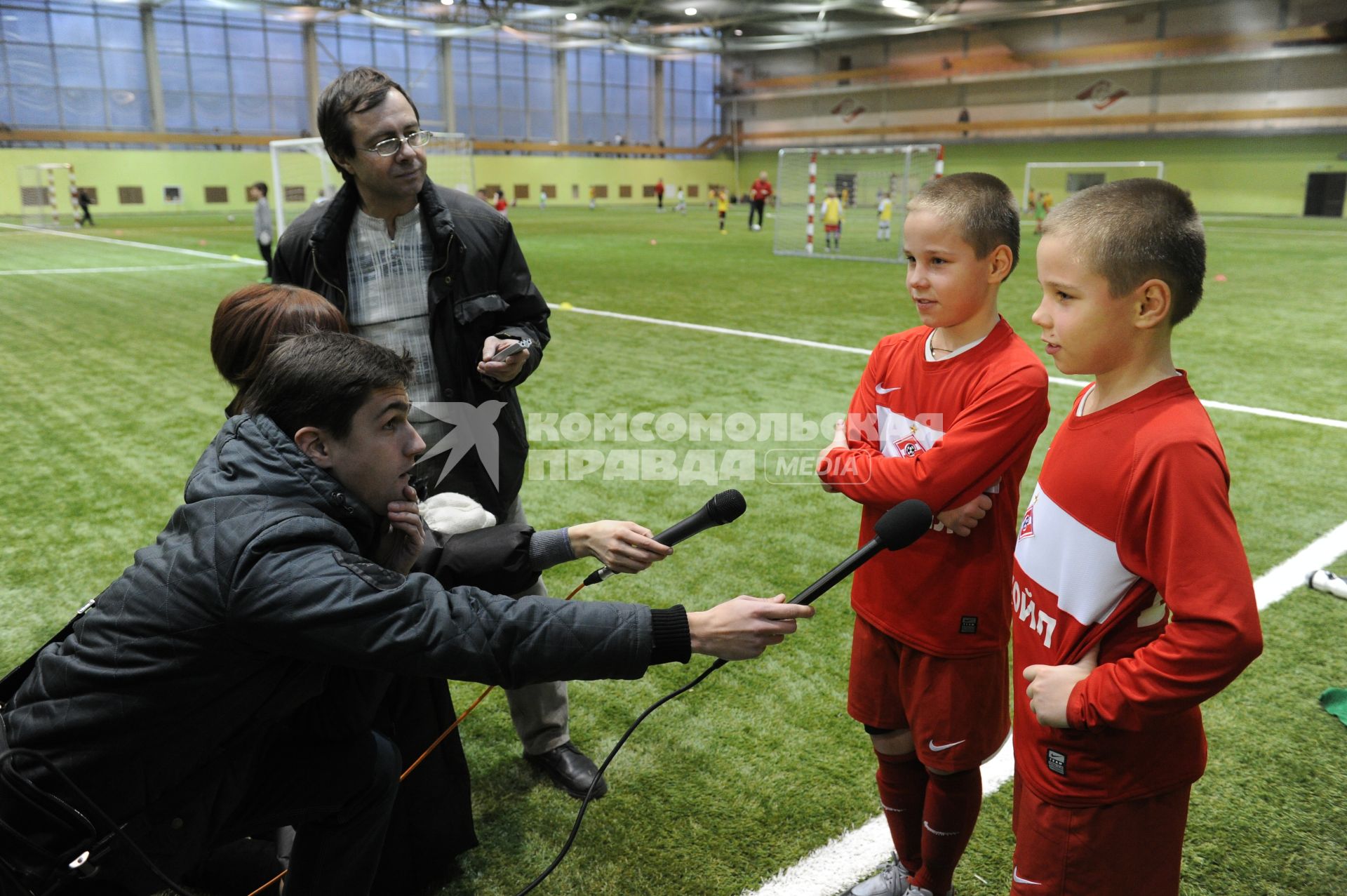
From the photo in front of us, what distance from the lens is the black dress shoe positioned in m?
2.77

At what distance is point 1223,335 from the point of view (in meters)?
10.1

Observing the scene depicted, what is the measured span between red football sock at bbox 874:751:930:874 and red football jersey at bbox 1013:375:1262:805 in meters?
0.52

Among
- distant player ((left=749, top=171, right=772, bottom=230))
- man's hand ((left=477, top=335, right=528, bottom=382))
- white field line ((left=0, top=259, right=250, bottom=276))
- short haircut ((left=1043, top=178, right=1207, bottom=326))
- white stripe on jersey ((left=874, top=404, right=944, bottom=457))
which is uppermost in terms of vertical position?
distant player ((left=749, top=171, right=772, bottom=230))

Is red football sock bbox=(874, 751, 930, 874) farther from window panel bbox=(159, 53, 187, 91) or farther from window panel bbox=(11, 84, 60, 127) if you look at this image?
window panel bbox=(159, 53, 187, 91)

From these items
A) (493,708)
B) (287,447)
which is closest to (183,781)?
(287,447)

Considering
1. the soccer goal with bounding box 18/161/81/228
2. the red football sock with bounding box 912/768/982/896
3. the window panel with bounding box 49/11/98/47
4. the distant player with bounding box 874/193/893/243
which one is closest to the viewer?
the red football sock with bounding box 912/768/982/896

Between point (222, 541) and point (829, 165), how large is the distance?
27.3 metres

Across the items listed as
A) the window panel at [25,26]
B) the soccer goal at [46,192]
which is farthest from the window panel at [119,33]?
the soccer goal at [46,192]

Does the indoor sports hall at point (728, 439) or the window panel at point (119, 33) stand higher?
the window panel at point (119, 33)

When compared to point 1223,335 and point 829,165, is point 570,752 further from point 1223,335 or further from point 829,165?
point 829,165

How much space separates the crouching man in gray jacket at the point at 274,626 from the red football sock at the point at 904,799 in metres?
0.83

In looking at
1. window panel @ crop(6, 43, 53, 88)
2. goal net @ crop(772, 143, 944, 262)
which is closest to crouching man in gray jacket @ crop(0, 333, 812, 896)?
goal net @ crop(772, 143, 944, 262)

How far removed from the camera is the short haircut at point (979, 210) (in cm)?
201

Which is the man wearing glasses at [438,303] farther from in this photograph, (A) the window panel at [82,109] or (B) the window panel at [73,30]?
(B) the window panel at [73,30]
